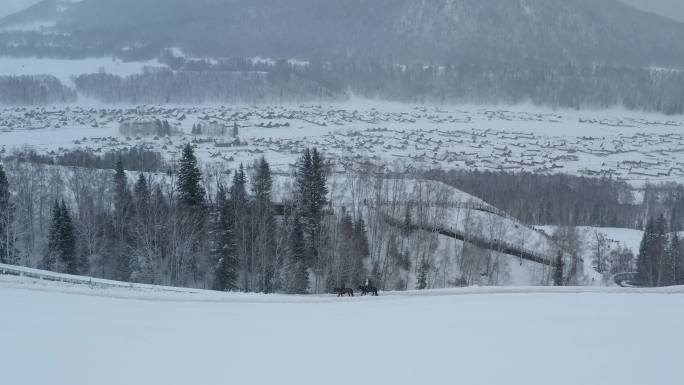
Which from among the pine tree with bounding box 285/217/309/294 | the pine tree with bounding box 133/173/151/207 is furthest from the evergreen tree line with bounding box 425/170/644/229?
the pine tree with bounding box 133/173/151/207

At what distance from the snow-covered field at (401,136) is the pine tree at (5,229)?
17160 millimetres

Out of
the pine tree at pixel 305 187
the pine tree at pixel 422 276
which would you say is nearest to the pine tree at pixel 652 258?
the pine tree at pixel 422 276

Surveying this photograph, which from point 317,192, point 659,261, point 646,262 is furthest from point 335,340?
point 646,262

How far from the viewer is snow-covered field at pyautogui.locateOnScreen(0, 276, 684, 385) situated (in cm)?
533

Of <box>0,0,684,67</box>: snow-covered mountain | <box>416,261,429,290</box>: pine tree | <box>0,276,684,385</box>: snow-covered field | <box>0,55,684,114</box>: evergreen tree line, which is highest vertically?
<box>0,0,684,67</box>: snow-covered mountain

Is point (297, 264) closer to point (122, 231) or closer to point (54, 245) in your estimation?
point (122, 231)

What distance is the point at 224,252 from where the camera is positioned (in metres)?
17.0

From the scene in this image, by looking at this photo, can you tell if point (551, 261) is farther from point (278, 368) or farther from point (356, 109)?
point (356, 109)

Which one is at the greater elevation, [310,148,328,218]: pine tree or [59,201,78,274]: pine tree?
[310,148,328,218]: pine tree

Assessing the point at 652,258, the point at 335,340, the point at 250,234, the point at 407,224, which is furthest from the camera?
the point at 407,224

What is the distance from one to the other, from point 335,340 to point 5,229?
1467cm

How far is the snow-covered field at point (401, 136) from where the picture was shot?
39.1 m

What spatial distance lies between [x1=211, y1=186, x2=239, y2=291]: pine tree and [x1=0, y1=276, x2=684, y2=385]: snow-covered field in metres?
7.72

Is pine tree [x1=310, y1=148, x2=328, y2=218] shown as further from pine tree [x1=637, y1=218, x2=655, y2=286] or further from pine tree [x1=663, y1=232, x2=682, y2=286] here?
pine tree [x1=663, y1=232, x2=682, y2=286]
